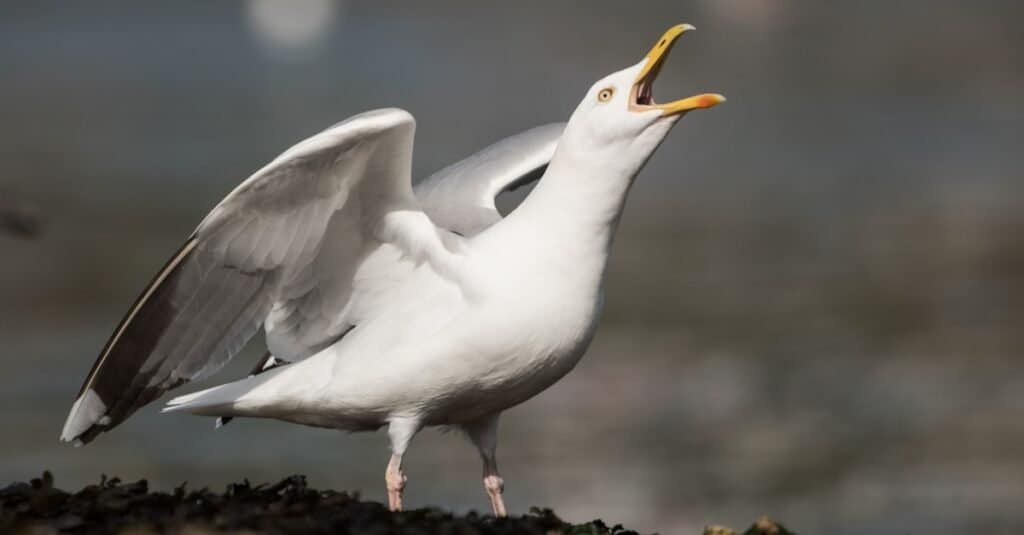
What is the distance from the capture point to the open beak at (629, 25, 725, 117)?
27.0 ft

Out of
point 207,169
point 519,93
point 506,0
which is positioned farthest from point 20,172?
point 506,0

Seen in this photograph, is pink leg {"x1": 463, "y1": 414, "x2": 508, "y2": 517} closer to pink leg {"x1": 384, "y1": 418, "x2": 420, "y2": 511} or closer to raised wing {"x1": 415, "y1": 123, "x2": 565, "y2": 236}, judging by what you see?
pink leg {"x1": 384, "y1": 418, "x2": 420, "y2": 511}

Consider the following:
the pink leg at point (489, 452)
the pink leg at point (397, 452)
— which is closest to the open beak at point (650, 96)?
the pink leg at point (489, 452)

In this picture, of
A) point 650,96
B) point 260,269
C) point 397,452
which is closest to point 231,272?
point 260,269

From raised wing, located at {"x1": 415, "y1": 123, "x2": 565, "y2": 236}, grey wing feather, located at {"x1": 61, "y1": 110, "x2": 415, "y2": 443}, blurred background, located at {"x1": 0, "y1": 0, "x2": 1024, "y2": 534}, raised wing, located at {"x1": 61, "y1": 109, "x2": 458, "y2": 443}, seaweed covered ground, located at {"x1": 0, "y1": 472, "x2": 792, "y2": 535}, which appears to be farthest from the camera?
blurred background, located at {"x1": 0, "y1": 0, "x2": 1024, "y2": 534}

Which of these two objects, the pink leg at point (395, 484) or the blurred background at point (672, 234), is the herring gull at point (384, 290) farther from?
the blurred background at point (672, 234)

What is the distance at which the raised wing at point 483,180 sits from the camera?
9.45 m

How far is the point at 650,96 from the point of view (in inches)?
339

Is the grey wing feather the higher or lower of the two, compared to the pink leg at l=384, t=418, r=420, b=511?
higher

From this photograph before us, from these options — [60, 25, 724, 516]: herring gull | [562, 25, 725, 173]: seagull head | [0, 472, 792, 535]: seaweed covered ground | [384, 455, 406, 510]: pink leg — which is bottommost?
[0, 472, 792, 535]: seaweed covered ground

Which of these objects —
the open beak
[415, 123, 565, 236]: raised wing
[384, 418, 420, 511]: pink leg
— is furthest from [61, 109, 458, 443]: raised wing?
the open beak

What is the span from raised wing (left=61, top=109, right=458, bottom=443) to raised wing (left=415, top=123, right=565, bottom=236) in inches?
30.3

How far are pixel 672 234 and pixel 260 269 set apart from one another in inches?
567

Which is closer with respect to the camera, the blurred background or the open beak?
the open beak
